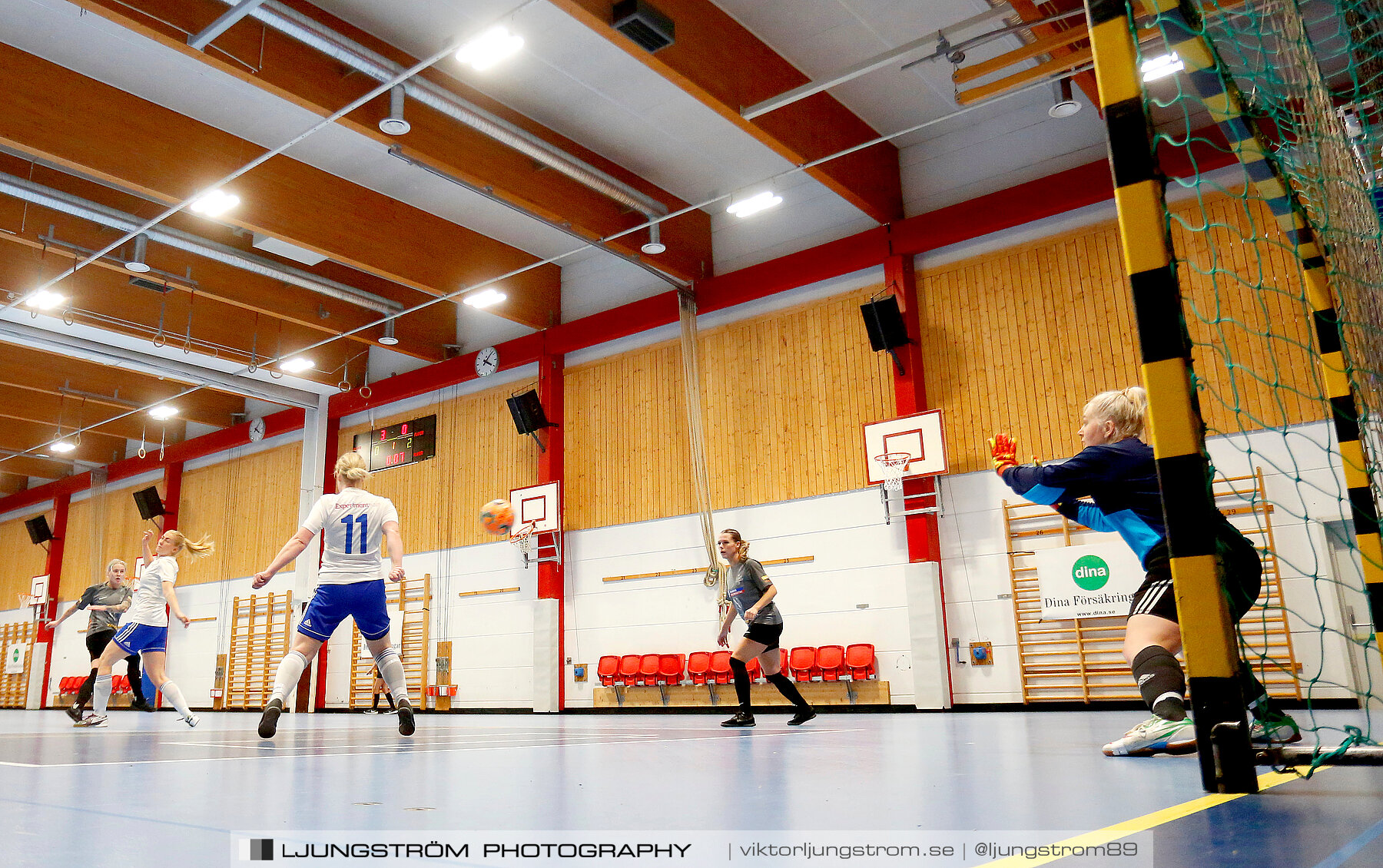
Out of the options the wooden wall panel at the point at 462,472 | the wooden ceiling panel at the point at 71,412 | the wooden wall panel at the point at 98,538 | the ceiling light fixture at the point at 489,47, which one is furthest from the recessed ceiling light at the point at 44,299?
the wooden wall panel at the point at 98,538

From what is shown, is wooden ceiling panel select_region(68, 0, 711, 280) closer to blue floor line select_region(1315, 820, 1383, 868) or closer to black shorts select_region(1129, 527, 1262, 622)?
black shorts select_region(1129, 527, 1262, 622)

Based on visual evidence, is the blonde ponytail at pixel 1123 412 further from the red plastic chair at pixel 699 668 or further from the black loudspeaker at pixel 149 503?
the black loudspeaker at pixel 149 503

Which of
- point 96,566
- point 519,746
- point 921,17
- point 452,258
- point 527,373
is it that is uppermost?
point 921,17

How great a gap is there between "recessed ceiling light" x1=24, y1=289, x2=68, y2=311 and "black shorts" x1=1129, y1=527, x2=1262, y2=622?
15630 millimetres

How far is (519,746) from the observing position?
568cm

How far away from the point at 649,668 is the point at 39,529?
2109 cm

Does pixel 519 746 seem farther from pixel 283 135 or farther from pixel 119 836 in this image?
pixel 283 135

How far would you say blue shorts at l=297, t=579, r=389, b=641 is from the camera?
227 inches

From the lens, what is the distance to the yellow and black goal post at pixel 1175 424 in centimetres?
204

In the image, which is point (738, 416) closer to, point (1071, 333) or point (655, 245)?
point (655, 245)

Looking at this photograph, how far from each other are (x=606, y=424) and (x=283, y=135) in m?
6.48

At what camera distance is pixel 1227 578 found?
Answer: 8.05 ft

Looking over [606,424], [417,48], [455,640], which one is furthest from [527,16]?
[455,640]

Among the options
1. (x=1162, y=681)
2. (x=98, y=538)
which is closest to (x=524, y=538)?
(x=1162, y=681)
